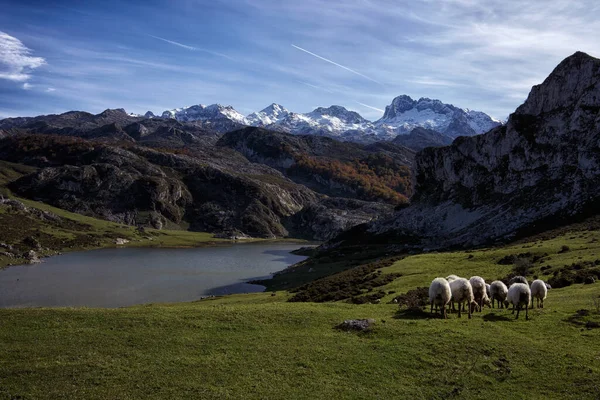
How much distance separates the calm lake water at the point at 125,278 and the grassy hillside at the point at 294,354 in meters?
55.1

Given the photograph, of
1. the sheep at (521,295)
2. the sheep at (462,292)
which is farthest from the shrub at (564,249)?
the sheep at (462,292)

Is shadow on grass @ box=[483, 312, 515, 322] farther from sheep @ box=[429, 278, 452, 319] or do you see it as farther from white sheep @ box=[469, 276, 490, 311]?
sheep @ box=[429, 278, 452, 319]

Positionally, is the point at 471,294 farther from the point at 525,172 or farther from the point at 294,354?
the point at 525,172

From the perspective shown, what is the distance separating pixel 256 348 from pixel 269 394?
15.7ft

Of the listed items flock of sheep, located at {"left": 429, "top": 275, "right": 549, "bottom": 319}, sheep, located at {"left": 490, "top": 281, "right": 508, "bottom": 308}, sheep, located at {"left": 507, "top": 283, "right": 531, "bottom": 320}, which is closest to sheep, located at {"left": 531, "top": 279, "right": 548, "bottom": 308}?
flock of sheep, located at {"left": 429, "top": 275, "right": 549, "bottom": 319}

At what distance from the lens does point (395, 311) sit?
99.3ft

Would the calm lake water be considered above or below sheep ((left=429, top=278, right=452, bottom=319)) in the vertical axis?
below

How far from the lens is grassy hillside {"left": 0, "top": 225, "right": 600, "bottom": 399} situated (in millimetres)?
17641

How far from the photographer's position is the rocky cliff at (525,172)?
91.9 m

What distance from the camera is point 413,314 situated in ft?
93.4

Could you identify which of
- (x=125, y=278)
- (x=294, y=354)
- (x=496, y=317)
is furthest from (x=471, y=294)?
(x=125, y=278)

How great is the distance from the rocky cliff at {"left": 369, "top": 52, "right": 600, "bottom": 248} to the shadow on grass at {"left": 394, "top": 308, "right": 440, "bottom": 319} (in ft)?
234

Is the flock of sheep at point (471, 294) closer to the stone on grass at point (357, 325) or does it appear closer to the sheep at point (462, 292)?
the sheep at point (462, 292)

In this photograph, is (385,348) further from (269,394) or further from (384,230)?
(384,230)
